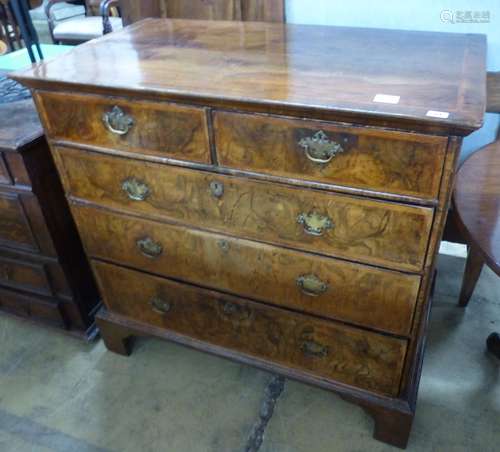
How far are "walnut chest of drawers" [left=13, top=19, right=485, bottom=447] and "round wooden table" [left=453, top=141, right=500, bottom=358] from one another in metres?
0.13

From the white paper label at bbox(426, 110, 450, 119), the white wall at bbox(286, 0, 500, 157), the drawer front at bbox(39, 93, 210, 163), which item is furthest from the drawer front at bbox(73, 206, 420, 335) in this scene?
the white wall at bbox(286, 0, 500, 157)

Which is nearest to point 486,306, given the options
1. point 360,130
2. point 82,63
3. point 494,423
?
point 494,423

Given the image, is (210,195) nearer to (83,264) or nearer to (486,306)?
(83,264)

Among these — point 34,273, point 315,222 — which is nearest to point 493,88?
point 315,222

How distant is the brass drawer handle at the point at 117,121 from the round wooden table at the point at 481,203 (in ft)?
2.54

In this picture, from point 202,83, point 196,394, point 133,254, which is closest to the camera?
point 202,83

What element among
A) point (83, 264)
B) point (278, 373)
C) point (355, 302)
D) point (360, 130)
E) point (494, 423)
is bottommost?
point (494, 423)

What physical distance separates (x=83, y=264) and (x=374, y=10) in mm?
1197

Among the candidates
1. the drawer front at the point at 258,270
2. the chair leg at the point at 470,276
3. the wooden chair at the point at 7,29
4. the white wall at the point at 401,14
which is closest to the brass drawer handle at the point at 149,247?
the drawer front at the point at 258,270

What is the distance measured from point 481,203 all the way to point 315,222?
1.42 feet

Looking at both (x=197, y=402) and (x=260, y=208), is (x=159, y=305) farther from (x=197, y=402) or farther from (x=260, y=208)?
(x=260, y=208)

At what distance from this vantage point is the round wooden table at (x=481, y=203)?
3.33 feet

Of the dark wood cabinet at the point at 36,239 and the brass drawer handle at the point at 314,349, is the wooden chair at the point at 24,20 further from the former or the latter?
the brass drawer handle at the point at 314,349

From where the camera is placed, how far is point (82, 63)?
112 cm
